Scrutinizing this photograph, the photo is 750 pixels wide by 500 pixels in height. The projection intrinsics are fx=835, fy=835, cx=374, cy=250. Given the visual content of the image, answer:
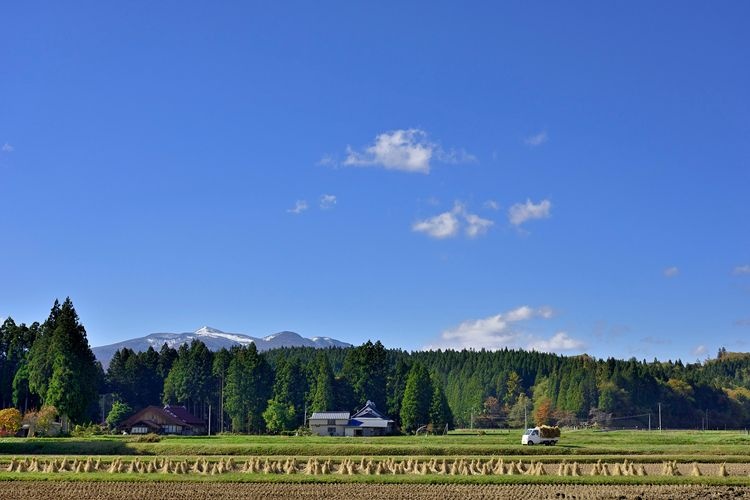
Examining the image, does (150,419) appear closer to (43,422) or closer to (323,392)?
(323,392)

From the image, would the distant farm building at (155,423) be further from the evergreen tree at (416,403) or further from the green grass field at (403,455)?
the green grass field at (403,455)

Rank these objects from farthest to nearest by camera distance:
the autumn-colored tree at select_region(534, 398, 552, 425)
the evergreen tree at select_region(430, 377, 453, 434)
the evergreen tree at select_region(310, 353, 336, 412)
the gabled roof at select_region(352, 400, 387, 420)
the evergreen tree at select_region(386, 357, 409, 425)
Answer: the autumn-colored tree at select_region(534, 398, 552, 425), the evergreen tree at select_region(386, 357, 409, 425), the evergreen tree at select_region(310, 353, 336, 412), the evergreen tree at select_region(430, 377, 453, 434), the gabled roof at select_region(352, 400, 387, 420)

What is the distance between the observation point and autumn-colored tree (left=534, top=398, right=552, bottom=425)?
16688 centimetres

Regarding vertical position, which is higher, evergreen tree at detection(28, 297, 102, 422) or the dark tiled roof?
evergreen tree at detection(28, 297, 102, 422)

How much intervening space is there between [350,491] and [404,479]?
3977mm

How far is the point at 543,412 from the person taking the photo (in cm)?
16912

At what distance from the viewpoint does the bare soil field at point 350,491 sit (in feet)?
115

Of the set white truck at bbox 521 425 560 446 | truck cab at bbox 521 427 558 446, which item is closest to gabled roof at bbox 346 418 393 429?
white truck at bbox 521 425 560 446

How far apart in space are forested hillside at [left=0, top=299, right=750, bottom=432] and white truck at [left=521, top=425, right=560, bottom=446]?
40539 millimetres

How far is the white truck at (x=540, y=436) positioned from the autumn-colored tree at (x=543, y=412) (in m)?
94.3

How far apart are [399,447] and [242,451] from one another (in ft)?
39.0

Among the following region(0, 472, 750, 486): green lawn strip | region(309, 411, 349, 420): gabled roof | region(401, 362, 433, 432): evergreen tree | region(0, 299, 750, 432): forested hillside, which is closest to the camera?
region(0, 472, 750, 486): green lawn strip

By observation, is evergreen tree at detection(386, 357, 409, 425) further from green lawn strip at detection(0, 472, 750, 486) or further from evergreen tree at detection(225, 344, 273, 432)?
green lawn strip at detection(0, 472, 750, 486)

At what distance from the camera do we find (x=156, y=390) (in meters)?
141
